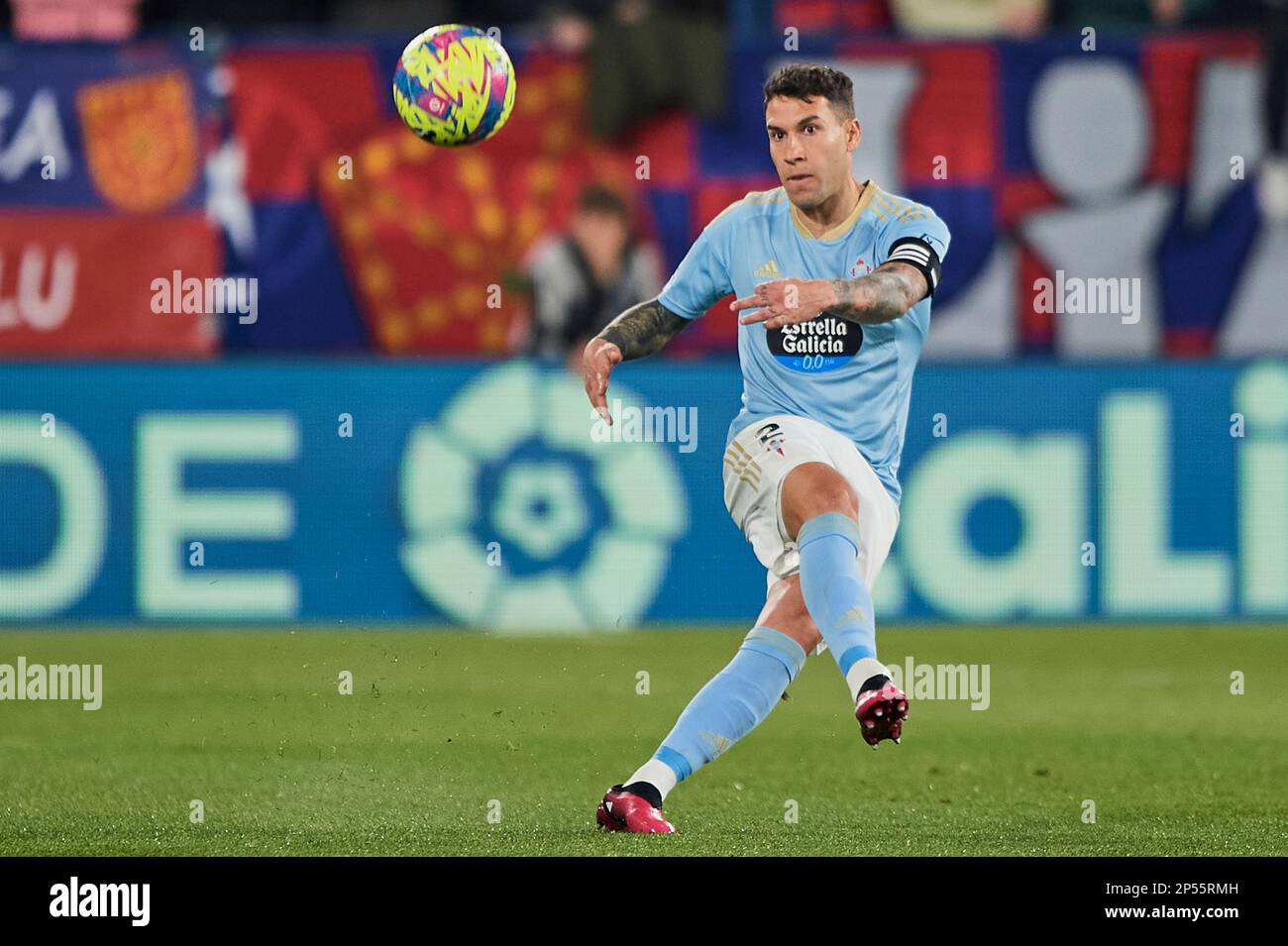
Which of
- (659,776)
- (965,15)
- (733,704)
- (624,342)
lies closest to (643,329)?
(624,342)

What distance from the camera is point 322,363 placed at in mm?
11555

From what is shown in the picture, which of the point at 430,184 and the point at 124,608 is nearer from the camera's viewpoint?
the point at 124,608

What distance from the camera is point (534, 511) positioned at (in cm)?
1133

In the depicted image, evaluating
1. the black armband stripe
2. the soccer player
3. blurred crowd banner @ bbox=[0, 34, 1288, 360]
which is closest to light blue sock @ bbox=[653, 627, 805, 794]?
the soccer player

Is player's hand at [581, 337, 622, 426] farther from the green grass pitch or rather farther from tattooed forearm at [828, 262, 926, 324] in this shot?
the green grass pitch

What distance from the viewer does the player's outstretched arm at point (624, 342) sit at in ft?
21.0

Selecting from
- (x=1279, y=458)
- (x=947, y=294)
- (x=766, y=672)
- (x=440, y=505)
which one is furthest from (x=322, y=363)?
(x=766, y=672)

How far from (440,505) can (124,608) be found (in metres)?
1.59

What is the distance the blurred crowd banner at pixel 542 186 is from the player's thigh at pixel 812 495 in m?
6.53

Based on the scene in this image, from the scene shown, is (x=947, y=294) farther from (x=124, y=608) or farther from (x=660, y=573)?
(x=124, y=608)

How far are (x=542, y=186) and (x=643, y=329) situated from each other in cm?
655

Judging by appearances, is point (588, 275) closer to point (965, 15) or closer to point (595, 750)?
point (965, 15)

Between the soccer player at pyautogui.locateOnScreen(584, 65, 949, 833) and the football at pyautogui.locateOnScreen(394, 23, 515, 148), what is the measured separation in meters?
0.97

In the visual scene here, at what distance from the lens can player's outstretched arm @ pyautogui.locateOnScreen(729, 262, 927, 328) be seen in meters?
5.82
